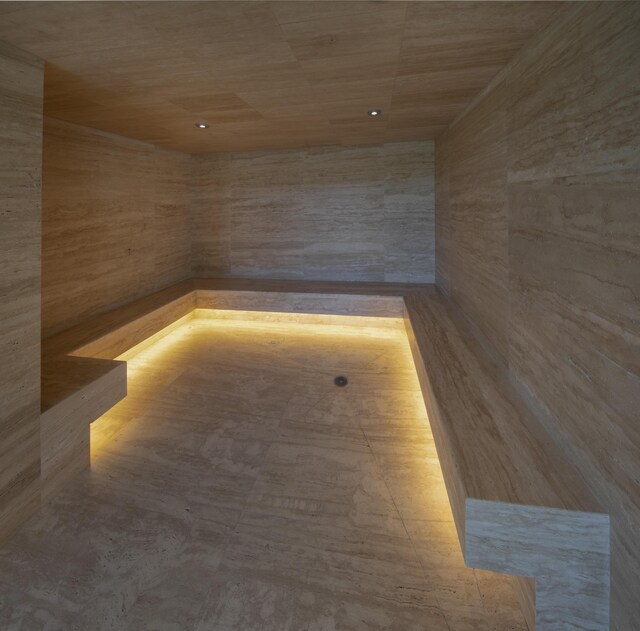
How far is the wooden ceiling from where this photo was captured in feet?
5.14

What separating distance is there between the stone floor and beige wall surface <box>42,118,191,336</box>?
4.07 ft

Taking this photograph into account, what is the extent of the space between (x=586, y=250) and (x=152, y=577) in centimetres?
188

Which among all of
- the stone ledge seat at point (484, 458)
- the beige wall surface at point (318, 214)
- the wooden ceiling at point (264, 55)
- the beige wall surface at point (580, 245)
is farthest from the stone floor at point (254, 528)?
the beige wall surface at point (318, 214)

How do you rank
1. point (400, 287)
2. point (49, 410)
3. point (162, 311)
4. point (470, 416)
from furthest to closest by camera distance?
point (400, 287)
point (162, 311)
point (49, 410)
point (470, 416)

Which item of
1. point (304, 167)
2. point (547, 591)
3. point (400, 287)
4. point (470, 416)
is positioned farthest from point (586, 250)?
point (304, 167)

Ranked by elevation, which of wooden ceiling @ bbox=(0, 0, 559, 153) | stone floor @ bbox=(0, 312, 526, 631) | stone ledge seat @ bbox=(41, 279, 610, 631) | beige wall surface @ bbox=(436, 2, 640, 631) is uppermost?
wooden ceiling @ bbox=(0, 0, 559, 153)

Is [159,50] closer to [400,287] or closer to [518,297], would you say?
[518,297]

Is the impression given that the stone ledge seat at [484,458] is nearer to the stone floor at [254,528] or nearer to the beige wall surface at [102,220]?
the stone floor at [254,528]

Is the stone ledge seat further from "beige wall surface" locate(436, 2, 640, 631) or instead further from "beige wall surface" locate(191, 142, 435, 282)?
"beige wall surface" locate(191, 142, 435, 282)

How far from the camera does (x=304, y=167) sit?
498 cm

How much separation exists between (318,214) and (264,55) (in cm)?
308

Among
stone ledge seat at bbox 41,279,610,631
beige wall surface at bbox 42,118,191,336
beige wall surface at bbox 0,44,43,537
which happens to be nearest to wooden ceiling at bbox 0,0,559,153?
beige wall surface at bbox 0,44,43,537

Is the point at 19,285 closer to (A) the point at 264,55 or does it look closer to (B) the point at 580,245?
(A) the point at 264,55

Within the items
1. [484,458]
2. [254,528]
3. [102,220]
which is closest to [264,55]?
[484,458]
